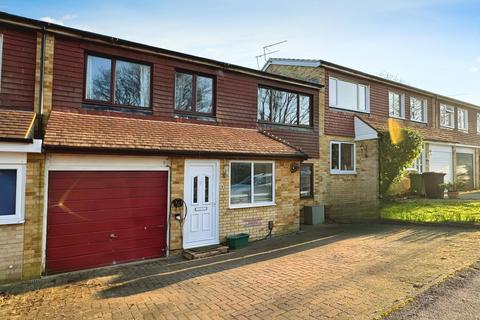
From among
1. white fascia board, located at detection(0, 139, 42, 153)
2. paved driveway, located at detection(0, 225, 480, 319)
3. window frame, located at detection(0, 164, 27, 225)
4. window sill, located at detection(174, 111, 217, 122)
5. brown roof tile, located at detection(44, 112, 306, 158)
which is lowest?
paved driveway, located at detection(0, 225, 480, 319)

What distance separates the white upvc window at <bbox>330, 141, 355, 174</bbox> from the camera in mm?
14664

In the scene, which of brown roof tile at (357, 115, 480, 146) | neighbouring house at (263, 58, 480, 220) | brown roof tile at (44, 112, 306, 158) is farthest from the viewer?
brown roof tile at (357, 115, 480, 146)

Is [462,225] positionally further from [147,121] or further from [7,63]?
[7,63]

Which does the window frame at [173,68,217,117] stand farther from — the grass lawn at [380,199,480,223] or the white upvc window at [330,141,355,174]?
the grass lawn at [380,199,480,223]

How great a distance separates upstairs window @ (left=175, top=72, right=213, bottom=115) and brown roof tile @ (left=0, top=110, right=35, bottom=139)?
158 inches

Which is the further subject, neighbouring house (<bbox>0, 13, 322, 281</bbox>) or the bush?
the bush

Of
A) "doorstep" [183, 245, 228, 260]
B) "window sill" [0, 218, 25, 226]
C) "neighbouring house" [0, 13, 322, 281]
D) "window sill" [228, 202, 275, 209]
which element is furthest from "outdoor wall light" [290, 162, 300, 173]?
"window sill" [0, 218, 25, 226]

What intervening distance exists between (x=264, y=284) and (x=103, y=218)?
4.04m

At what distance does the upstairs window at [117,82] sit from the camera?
867 centimetres

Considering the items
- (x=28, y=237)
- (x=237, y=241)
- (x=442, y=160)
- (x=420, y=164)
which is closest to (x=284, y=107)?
(x=237, y=241)

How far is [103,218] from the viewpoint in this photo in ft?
24.5

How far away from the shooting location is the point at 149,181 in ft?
26.8

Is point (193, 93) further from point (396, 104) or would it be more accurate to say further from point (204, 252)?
point (396, 104)

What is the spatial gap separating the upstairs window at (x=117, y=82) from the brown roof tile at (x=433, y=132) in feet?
34.0
